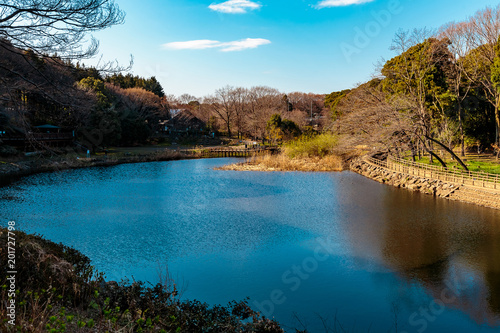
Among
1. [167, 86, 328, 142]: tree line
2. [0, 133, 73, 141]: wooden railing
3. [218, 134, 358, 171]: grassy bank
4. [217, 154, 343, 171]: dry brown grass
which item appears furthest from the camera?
[167, 86, 328, 142]: tree line

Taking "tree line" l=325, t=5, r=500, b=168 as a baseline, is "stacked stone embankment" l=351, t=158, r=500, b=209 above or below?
below

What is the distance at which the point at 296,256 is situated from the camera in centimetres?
1390

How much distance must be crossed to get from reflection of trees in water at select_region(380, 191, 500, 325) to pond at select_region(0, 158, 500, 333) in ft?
0.16

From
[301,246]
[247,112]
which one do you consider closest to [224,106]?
[247,112]

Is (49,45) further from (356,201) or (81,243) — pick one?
(356,201)

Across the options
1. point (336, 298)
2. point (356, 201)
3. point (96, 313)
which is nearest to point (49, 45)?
point (96, 313)

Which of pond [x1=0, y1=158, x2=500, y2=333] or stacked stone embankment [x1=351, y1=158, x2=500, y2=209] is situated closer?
pond [x1=0, y1=158, x2=500, y2=333]

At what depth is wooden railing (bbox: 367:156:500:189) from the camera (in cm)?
2183

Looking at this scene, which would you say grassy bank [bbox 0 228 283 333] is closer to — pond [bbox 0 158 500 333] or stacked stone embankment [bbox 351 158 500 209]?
pond [bbox 0 158 500 333]

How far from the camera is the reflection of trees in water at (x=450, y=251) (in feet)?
34.9

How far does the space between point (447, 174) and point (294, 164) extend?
1767 cm

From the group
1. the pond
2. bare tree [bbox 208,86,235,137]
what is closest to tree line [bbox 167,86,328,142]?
bare tree [bbox 208,86,235,137]

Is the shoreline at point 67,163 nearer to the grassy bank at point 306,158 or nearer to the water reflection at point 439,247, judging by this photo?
the grassy bank at point 306,158

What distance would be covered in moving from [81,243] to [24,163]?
27.4m
